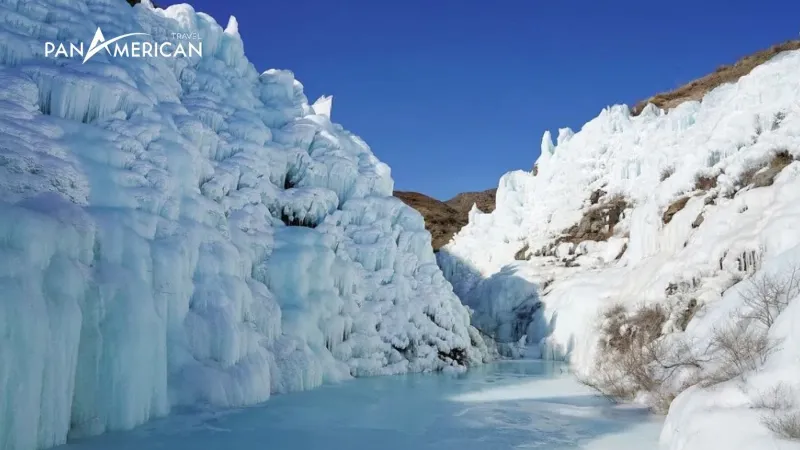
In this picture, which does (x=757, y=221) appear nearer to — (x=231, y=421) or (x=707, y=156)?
(x=707, y=156)

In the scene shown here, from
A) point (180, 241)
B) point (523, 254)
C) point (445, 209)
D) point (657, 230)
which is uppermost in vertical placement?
point (445, 209)

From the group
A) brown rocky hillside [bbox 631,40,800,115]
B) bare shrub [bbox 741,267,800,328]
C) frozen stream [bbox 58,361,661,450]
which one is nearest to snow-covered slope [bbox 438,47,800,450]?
bare shrub [bbox 741,267,800,328]

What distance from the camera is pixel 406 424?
45.3 feet

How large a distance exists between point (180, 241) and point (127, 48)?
10195mm

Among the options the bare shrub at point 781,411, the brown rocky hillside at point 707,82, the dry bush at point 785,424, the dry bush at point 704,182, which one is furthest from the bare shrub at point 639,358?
the brown rocky hillside at point 707,82

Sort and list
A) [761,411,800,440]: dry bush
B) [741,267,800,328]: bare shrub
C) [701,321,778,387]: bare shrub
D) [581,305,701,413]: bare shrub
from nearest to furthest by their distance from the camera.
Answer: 1. [761,411,800,440]: dry bush
2. [701,321,778,387]: bare shrub
3. [741,267,800,328]: bare shrub
4. [581,305,701,413]: bare shrub

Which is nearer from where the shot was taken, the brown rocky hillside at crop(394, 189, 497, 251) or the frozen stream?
the frozen stream

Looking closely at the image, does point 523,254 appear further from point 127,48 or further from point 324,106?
point 127,48

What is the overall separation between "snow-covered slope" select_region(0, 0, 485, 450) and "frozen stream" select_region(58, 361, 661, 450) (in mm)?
886

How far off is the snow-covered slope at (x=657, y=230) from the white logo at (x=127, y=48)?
723 inches

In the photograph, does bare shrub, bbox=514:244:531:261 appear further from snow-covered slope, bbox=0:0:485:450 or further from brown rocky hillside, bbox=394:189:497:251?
brown rocky hillside, bbox=394:189:497:251

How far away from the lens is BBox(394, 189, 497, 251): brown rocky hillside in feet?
238

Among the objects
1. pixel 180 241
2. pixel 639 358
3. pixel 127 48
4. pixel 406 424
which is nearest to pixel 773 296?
pixel 639 358

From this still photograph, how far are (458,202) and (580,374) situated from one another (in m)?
78.0
